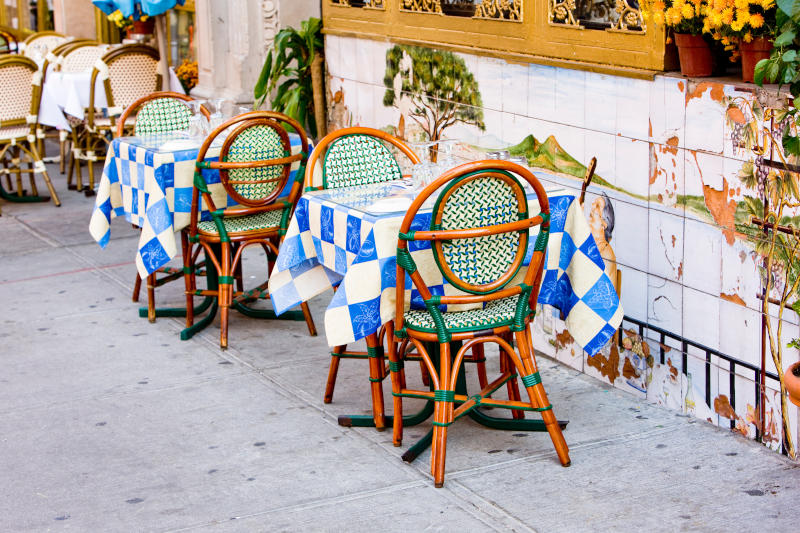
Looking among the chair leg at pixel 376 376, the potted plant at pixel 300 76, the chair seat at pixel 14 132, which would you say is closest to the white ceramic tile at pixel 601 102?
the chair leg at pixel 376 376

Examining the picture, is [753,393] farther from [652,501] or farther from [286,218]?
[286,218]

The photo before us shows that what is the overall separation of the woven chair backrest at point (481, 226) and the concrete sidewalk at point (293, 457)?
759mm

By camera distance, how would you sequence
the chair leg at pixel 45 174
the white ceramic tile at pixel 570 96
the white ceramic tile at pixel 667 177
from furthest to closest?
the chair leg at pixel 45 174
the white ceramic tile at pixel 570 96
the white ceramic tile at pixel 667 177

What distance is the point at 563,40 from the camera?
5.14 m

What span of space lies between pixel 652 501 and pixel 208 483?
5.37 ft

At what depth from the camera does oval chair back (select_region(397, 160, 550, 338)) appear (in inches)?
151

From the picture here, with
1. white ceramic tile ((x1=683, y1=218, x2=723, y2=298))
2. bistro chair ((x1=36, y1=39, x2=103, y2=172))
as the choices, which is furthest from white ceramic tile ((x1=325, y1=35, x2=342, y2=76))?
white ceramic tile ((x1=683, y1=218, x2=723, y2=298))

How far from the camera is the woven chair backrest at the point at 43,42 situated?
38.7ft

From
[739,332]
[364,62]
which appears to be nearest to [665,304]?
[739,332]

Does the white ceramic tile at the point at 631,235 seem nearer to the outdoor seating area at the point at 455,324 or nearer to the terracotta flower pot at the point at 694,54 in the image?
the outdoor seating area at the point at 455,324

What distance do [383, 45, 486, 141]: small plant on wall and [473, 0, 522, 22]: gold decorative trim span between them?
0.31 metres

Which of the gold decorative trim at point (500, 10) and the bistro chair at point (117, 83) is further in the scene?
the bistro chair at point (117, 83)

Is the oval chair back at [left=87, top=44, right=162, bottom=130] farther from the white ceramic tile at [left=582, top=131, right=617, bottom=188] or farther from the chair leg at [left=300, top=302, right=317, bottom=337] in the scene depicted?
the white ceramic tile at [left=582, top=131, right=617, bottom=188]

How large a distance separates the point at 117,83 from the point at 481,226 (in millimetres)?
6680
